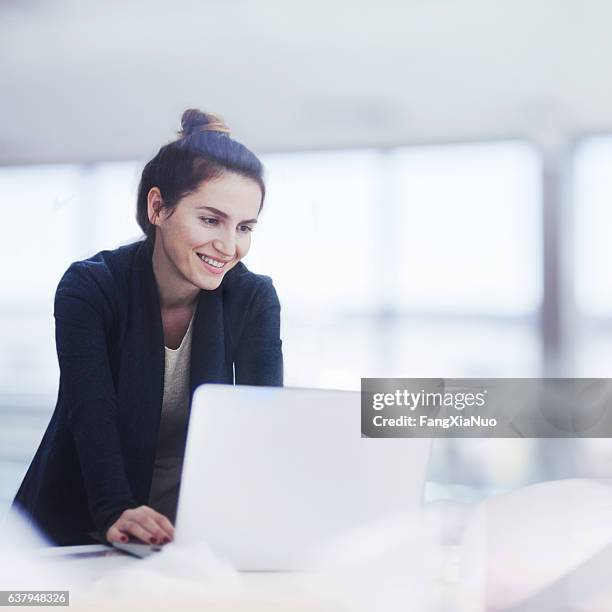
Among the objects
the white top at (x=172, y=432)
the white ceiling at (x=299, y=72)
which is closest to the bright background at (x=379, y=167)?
→ the white ceiling at (x=299, y=72)

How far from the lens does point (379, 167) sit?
133cm

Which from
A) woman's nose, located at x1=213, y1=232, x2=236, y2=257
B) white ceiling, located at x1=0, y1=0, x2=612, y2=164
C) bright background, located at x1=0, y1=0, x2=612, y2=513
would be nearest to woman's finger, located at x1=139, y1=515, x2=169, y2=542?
bright background, located at x1=0, y1=0, x2=612, y2=513

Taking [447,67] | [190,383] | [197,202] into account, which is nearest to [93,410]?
[190,383]

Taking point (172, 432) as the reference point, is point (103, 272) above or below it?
above

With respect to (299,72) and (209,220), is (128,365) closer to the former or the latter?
(209,220)

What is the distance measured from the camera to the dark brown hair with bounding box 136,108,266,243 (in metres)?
1.36

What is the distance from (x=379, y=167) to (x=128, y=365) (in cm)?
55

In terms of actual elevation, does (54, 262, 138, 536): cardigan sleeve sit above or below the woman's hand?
above

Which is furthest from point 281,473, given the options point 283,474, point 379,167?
point 379,167

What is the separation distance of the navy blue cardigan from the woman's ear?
0.05m

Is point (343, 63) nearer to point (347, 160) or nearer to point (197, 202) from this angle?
point (347, 160)

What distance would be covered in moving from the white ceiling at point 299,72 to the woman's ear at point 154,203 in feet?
0.23

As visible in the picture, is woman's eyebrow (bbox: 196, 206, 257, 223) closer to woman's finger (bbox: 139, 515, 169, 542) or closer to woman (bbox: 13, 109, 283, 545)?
woman (bbox: 13, 109, 283, 545)

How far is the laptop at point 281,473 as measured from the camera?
133 centimetres
